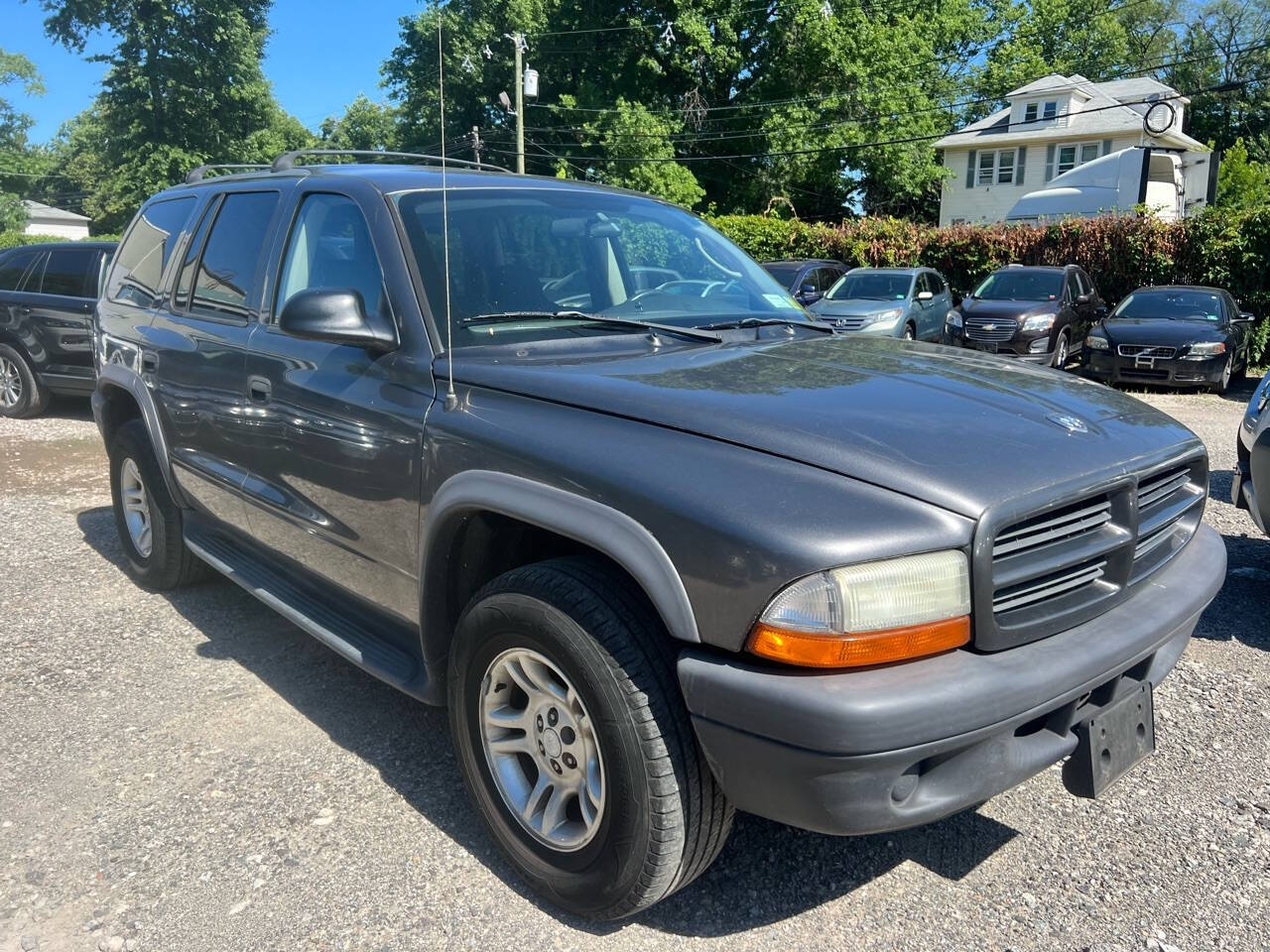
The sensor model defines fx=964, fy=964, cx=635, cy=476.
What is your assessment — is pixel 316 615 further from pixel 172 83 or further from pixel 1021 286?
pixel 172 83

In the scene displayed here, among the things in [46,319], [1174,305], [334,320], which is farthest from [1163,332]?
[46,319]

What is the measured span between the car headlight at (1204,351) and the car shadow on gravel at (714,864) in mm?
11449

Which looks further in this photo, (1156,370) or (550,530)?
(1156,370)

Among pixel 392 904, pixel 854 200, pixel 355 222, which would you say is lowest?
pixel 392 904

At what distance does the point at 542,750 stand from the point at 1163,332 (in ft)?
41.2

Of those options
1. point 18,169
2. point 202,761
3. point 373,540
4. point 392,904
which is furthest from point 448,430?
point 18,169

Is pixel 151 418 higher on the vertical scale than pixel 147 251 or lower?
lower

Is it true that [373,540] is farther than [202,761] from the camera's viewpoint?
No

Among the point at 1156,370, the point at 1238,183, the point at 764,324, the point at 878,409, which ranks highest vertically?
the point at 1238,183

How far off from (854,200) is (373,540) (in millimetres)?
40478

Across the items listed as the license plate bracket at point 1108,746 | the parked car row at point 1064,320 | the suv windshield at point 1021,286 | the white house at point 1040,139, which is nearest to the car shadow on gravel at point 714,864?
the license plate bracket at point 1108,746

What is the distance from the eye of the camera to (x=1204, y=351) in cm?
1226

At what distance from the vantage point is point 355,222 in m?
3.21

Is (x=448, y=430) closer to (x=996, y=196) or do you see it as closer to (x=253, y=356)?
(x=253, y=356)
